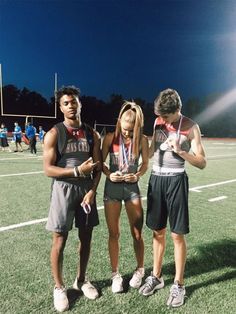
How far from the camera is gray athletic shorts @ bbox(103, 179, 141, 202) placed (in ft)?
11.6

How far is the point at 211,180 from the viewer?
11.2 metres

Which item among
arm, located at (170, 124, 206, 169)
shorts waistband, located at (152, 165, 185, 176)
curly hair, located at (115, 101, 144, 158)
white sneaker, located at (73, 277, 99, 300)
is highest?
curly hair, located at (115, 101, 144, 158)

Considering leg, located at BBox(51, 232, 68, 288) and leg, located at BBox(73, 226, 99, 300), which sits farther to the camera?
leg, located at BBox(73, 226, 99, 300)

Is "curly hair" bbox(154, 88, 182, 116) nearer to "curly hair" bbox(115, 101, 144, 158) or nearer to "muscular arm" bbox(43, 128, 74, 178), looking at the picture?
"curly hair" bbox(115, 101, 144, 158)

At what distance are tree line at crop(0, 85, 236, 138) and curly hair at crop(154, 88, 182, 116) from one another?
39194mm

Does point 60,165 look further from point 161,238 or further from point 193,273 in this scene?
point 193,273

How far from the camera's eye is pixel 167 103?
3291 mm

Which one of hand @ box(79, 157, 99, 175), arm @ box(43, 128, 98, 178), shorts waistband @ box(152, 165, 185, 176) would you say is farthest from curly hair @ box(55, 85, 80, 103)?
shorts waistband @ box(152, 165, 185, 176)

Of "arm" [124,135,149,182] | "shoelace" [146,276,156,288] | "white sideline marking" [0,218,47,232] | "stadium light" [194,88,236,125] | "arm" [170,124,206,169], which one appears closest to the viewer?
"arm" [170,124,206,169]

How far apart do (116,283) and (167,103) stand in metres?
1.93

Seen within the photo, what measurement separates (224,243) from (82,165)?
120 inches

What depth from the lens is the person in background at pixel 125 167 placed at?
11.3 ft

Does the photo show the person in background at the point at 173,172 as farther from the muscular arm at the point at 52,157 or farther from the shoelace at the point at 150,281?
the muscular arm at the point at 52,157

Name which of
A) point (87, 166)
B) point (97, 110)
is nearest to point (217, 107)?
point (97, 110)
